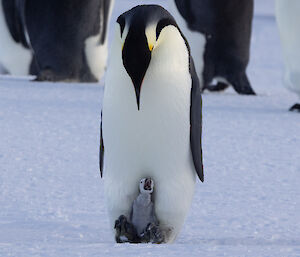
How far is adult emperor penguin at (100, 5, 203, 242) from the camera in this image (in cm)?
195

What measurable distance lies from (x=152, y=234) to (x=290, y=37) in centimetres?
267

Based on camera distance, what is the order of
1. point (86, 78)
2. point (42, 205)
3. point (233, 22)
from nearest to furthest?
1. point (42, 205)
2. point (233, 22)
3. point (86, 78)

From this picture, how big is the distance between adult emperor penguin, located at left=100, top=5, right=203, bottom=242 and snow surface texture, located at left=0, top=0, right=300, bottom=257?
124 millimetres

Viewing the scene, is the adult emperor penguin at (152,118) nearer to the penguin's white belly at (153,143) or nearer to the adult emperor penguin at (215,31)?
the penguin's white belly at (153,143)

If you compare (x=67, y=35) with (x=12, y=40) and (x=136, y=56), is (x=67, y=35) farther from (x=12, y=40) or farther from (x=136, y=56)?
(x=136, y=56)

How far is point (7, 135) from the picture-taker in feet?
11.7

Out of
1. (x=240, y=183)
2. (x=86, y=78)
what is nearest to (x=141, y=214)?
(x=240, y=183)

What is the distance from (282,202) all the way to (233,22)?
2917 mm

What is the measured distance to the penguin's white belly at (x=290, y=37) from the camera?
4.49 metres

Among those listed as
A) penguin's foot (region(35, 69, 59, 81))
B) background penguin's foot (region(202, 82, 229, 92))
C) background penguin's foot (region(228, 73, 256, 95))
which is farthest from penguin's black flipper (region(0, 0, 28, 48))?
background penguin's foot (region(228, 73, 256, 95))

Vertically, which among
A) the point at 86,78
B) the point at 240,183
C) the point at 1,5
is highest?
the point at 240,183

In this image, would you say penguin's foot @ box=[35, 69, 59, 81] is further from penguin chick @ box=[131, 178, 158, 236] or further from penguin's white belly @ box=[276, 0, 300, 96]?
penguin chick @ box=[131, 178, 158, 236]

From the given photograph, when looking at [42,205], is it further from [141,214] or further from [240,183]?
[240,183]

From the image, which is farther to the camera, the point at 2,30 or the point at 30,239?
the point at 2,30
